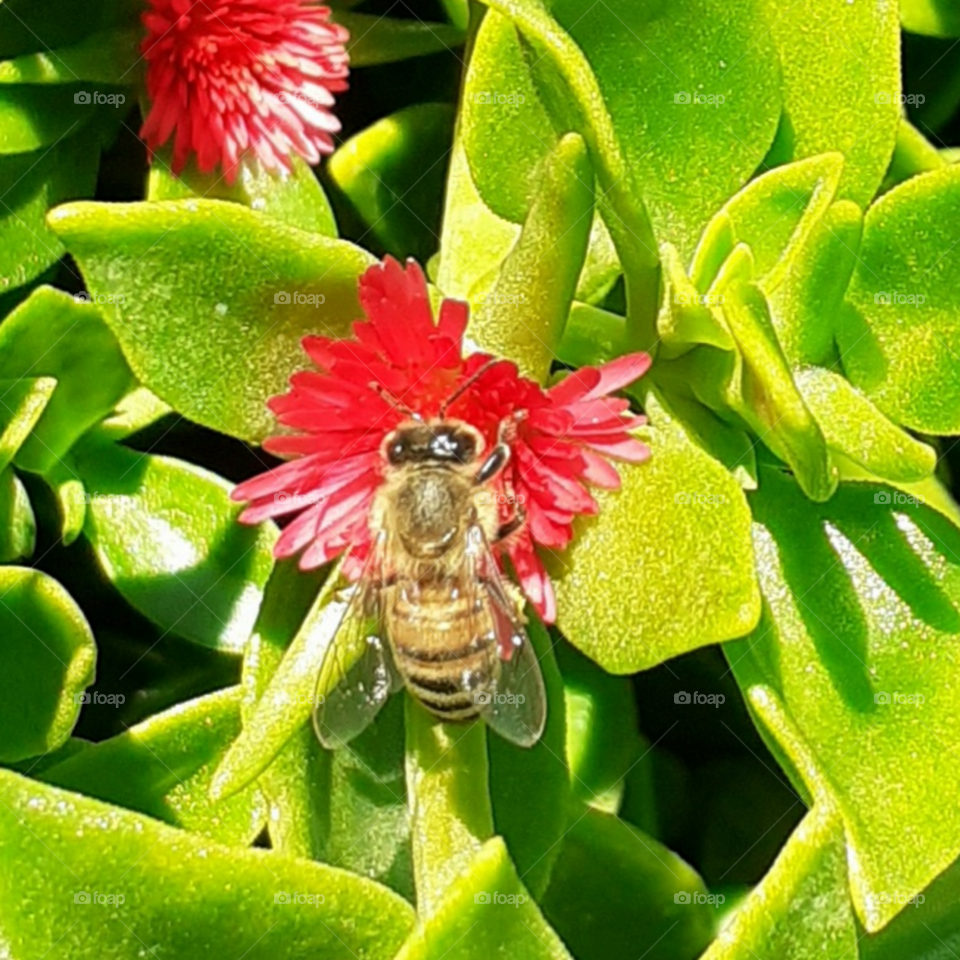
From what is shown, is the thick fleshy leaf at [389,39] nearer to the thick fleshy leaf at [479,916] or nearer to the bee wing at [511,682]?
the bee wing at [511,682]

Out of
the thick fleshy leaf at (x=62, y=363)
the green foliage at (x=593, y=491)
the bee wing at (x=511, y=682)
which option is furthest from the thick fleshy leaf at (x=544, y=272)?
the thick fleshy leaf at (x=62, y=363)

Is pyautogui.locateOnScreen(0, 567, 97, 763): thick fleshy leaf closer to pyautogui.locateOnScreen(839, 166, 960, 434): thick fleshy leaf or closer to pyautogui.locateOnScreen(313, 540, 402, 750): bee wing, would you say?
pyautogui.locateOnScreen(313, 540, 402, 750): bee wing

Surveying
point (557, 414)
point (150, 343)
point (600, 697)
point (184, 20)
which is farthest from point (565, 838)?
point (184, 20)

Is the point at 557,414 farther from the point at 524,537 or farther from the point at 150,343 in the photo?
the point at 150,343

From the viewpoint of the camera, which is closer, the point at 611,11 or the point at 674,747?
the point at 611,11

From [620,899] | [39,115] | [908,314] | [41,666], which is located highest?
[39,115]

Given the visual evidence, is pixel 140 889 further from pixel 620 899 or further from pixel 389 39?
pixel 389 39

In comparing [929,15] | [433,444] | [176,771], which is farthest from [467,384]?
[929,15]
